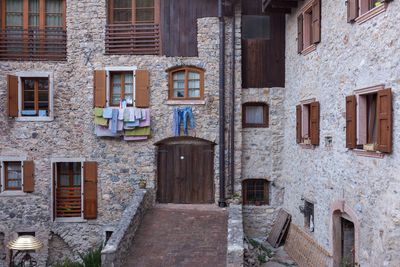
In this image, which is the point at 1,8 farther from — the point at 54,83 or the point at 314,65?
the point at 314,65

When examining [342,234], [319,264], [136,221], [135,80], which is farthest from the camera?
[135,80]

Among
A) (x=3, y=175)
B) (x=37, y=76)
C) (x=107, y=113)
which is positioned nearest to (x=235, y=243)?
(x=107, y=113)

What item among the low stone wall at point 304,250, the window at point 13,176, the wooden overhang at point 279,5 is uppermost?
the wooden overhang at point 279,5

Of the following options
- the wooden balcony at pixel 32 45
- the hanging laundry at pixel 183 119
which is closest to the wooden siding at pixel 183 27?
the hanging laundry at pixel 183 119

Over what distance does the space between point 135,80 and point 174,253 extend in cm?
587

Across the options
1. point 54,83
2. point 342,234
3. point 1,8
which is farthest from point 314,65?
point 1,8

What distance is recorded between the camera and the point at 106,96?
47.1ft

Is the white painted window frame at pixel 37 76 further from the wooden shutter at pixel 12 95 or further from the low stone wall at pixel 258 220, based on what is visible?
the low stone wall at pixel 258 220

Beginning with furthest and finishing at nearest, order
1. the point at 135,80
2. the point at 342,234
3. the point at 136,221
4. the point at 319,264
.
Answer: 1. the point at 135,80
2. the point at 136,221
3. the point at 319,264
4. the point at 342,234

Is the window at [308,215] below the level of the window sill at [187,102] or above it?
below

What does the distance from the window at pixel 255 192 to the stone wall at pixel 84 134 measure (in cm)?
118

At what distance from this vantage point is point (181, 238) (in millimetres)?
11891

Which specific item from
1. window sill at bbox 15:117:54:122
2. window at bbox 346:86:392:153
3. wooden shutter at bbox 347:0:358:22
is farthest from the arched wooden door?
wooden shutter at bbox 347:0:358:22

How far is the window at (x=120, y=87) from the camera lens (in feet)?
47.9
